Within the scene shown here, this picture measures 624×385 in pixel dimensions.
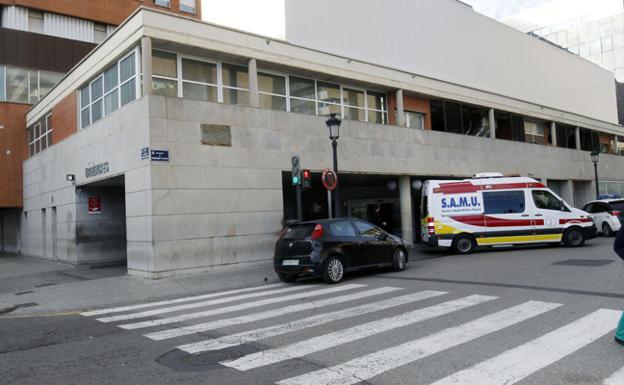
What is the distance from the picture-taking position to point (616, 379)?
14.6ft

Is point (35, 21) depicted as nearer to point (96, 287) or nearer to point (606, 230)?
point (96, 287)

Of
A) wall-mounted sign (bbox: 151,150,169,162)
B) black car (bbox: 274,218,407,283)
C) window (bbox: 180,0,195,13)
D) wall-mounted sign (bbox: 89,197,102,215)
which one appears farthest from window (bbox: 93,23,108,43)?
black car (bbox: 274,218,407,283)

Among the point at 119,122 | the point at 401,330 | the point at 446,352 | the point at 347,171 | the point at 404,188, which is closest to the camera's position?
the point at 446,352

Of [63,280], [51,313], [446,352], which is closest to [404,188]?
[63,280]

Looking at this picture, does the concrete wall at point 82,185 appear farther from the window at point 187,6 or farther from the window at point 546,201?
the window at point 187,6

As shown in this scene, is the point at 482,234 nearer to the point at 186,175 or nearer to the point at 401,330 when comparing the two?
the point at 186,175

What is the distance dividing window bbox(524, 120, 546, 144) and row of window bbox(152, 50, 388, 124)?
1384cm

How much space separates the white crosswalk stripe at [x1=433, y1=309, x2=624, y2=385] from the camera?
15.0ft

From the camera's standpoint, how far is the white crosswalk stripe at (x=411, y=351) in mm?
4728

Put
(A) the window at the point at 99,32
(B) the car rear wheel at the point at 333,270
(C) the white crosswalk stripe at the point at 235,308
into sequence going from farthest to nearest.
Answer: (A) the window at the point at 99,32 < (B) the car rear wheel at the point at 333,270 < (C) the white crosswalk stripe at the point at 235,308

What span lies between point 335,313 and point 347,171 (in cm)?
1157

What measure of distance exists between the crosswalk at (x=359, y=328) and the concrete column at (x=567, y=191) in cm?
2787

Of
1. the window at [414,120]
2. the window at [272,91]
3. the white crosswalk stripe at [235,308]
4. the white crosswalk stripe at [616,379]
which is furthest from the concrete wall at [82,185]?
the window at [414,120]

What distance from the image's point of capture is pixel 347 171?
753 inches
